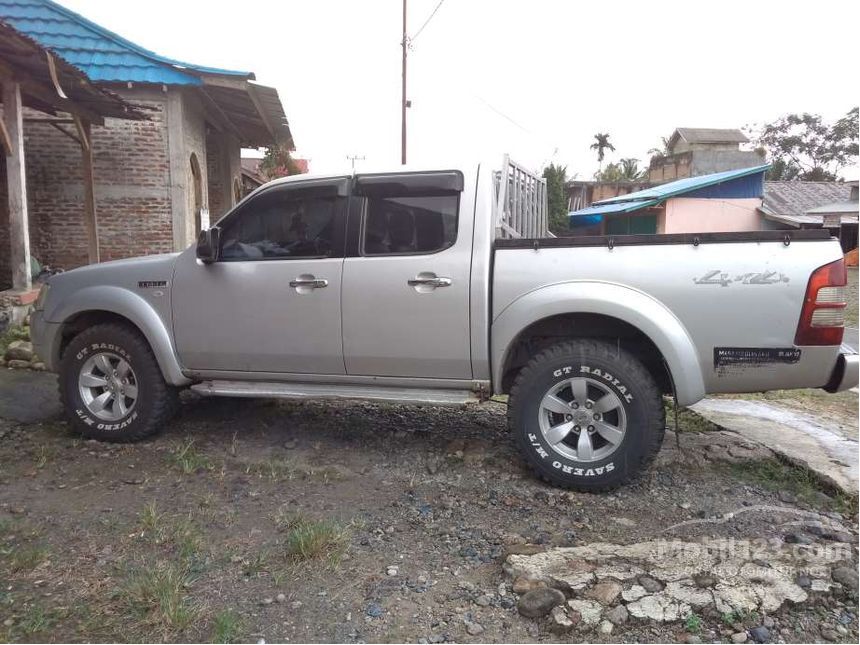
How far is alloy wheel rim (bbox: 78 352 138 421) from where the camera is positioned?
4930 mm

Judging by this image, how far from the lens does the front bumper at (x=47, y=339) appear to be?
5086mm

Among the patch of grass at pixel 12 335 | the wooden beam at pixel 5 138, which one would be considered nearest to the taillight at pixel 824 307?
the patch of grass at pixel 12 335

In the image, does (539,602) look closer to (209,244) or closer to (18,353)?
(209,244)

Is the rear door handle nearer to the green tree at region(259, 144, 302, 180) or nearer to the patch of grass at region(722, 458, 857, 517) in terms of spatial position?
the patch of grass at region(722, 458, 857, 517)

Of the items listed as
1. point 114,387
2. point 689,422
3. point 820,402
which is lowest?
point 820,402

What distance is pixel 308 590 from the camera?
9.84 feet

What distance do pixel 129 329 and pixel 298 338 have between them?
1.34 meters

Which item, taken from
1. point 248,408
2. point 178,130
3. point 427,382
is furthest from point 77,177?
point 427,382

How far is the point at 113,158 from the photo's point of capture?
11.2m

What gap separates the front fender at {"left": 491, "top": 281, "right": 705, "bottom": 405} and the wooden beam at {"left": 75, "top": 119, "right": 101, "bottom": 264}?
8.60 metres

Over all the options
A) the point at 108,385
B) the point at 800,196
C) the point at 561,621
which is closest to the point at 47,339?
the point at 108,385

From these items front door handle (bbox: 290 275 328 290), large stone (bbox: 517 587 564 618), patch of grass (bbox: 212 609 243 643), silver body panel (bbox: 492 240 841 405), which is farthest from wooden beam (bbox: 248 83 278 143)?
large stone (bbox: 517 587 564 618)

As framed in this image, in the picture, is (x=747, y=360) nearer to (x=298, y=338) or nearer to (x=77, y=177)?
(x=298, y=338)

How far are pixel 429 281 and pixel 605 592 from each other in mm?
2049
